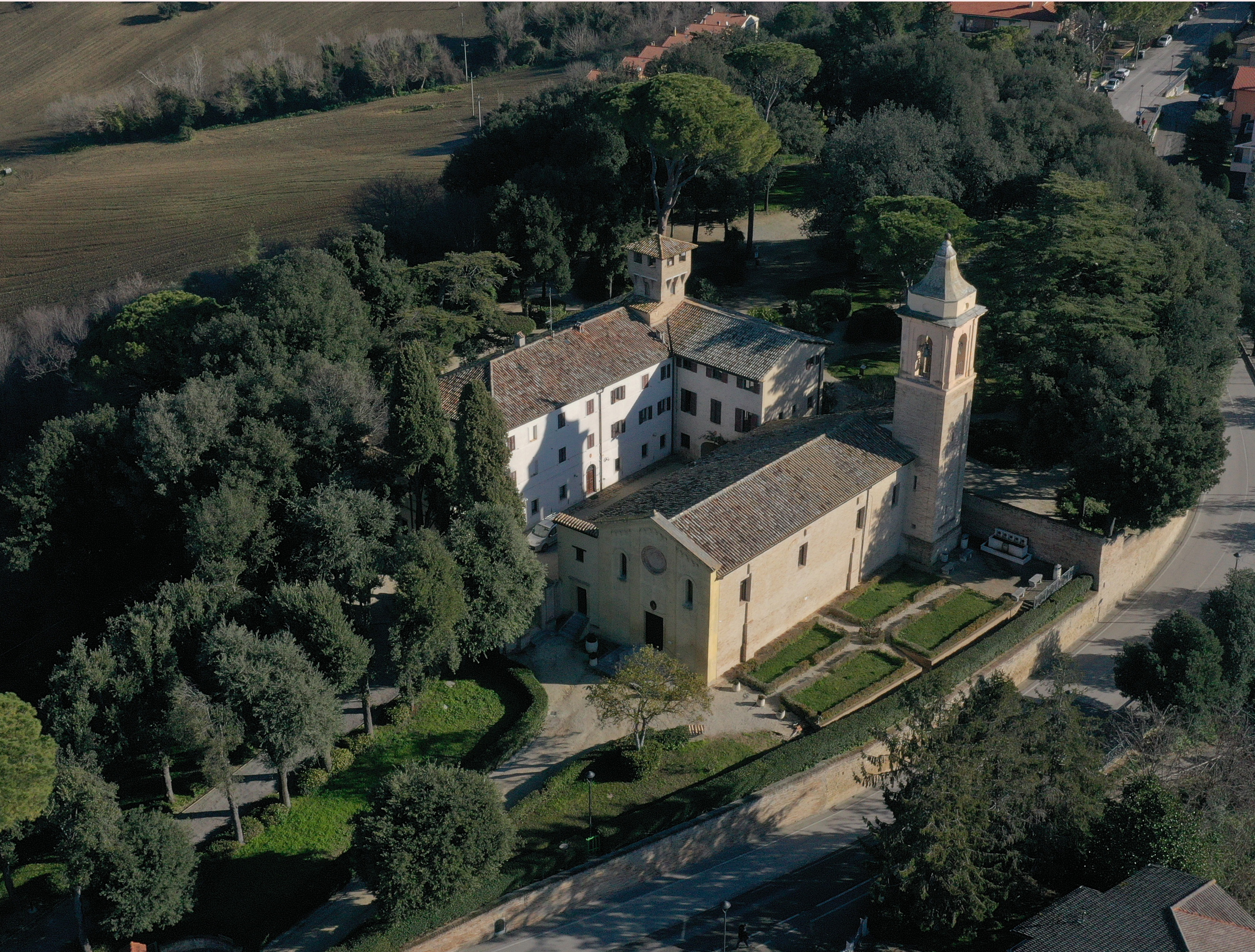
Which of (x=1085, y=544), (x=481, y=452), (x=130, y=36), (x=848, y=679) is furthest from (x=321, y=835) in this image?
(x=130, y=36)

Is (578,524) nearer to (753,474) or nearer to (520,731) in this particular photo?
(753,474)

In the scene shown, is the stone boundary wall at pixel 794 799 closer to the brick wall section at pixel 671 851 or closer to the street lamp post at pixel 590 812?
the brick wall section at pixel 671 851

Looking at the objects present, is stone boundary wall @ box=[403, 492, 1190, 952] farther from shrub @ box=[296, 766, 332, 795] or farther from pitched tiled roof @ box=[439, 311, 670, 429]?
pitched tiled roof @ box=[439, 311, 670, 429]

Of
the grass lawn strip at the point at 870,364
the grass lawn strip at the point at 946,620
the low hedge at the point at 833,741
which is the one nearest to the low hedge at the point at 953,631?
the grass lawn strip at the point at 946,620

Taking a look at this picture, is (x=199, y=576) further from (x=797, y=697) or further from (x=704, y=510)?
(x=797, y=697)

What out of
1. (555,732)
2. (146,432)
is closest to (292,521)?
(146,432)

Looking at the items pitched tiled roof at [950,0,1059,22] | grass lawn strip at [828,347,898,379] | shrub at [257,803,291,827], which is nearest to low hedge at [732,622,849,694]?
shrub at [257,803,291,827]
